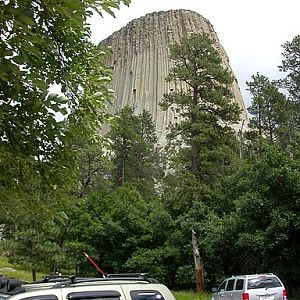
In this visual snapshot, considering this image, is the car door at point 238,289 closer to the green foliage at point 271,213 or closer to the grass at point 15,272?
the green foliage at point 271,213

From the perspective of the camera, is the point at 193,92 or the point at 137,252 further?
the point at 193,92

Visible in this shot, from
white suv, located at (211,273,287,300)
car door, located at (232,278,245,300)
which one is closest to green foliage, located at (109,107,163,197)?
car door, located at (232,278,245,300)

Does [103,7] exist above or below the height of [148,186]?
below

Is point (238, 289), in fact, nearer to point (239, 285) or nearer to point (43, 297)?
point (239, 285)

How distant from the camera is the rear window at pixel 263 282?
18.1m

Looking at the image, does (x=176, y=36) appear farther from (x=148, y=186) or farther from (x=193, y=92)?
(x=193, y=92)

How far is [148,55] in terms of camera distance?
9250cm

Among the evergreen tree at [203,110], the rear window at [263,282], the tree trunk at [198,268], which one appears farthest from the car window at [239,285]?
the evergreen tree at [203,110]

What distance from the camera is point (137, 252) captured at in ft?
117

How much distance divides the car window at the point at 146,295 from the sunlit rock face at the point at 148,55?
78003 millimetres

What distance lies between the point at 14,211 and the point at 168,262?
1197 inches

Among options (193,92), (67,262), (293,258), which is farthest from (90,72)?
(193,92)

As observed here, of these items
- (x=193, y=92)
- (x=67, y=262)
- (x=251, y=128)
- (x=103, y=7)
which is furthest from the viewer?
(x=251, y=128)

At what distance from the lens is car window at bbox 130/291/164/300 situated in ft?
18.1
